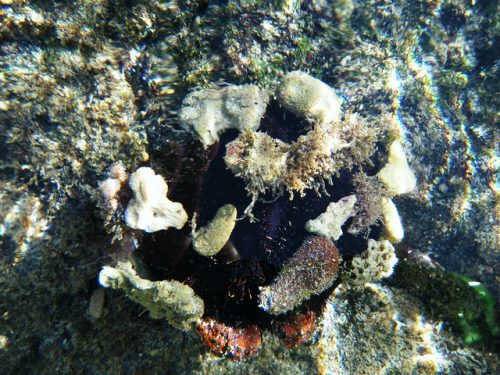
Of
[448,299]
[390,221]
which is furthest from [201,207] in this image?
[448,299]

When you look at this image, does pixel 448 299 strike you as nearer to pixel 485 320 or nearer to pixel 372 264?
pixel 485 320

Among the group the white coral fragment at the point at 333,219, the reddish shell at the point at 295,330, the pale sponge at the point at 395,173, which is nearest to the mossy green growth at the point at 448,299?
the pale sponge at the point at 395,173

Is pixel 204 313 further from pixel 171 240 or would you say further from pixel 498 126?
pixel 498 126

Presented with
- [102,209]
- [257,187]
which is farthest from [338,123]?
[102,209]

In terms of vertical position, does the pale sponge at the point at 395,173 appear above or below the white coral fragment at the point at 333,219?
above

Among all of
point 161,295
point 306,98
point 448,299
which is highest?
point 306,98

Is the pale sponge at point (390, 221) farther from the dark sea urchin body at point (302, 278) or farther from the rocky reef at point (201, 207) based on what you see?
the dark sea urchin body at point (302, 278)
